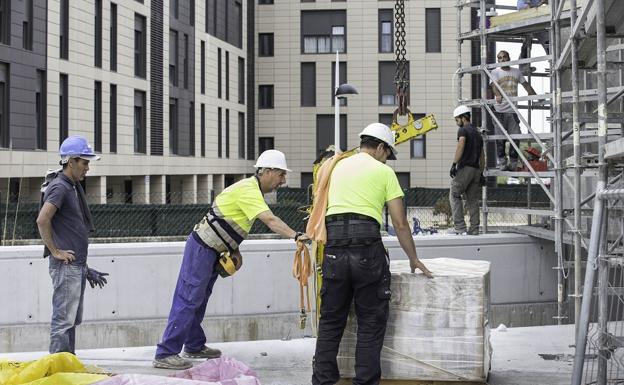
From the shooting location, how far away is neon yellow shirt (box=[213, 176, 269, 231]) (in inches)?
315

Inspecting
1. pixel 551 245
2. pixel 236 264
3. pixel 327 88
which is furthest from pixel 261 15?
pixel 236 264

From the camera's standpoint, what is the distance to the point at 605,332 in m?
6.77

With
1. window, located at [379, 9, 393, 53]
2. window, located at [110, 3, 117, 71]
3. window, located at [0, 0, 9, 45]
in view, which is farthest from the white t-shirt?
window, located at [379, 9, 393, 53]

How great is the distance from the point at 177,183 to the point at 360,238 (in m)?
35.8

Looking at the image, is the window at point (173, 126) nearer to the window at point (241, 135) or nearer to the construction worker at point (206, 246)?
the window at point (241, 135)

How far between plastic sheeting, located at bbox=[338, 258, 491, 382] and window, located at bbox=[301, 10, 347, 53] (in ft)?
144

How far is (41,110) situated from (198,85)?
14.4 meters

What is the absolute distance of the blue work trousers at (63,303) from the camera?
7.86 metres

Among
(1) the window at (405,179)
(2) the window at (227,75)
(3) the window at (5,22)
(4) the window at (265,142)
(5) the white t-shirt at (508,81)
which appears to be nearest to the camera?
(5) the white t-shirt at (508,81)

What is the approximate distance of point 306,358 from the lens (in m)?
8.99

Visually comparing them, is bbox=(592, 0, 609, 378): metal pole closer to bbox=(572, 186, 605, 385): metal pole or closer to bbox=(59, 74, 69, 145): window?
bbox=(572, 186, 605, 385): metal pole

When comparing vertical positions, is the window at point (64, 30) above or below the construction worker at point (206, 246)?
above

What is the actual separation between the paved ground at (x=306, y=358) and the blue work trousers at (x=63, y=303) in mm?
673

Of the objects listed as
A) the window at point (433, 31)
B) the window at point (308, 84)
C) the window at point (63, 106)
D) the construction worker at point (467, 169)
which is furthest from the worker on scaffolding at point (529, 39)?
the window at point (308, 84)
